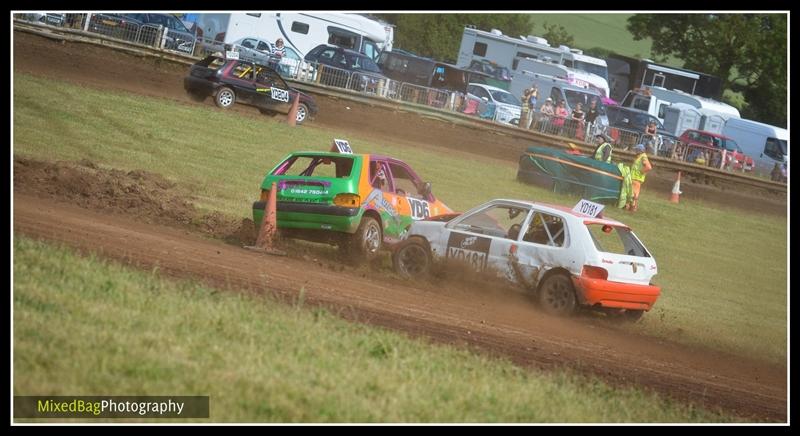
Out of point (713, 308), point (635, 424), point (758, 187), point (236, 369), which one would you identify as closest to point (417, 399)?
point (236, 369)

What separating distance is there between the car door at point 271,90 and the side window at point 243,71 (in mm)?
187

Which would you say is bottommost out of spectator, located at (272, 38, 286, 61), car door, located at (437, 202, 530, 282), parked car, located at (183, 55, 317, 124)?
car door, located at (437, 202, 530, 282)

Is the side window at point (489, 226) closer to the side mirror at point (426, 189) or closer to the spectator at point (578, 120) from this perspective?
the side mirror at point (426, 189)

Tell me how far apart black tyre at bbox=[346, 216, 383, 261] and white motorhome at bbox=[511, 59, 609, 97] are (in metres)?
16.7

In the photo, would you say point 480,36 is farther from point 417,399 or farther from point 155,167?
point 417,399

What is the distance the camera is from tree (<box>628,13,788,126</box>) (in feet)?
65.5

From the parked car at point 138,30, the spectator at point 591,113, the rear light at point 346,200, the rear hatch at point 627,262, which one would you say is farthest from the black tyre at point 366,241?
the spectator at point 591,113

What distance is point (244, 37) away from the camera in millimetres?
28234

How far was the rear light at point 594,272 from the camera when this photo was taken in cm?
1120

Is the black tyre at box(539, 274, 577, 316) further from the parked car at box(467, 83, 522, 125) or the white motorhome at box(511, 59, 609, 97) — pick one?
the white motorhome at box(511, 59, 609, 97)

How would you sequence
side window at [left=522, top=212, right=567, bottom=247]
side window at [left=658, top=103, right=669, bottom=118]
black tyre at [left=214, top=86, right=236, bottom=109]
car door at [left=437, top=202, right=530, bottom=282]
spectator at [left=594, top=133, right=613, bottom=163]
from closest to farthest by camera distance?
side window at [left=522, top=212, right=567, bottom=247]
car door at [left=437, top=202, right=530, bottom=282]
spectator at [left=594, top=133, right=613, bottom=163]
black tyre at [left=214, top=86, right=236, bottom=109]
side window at [left=658, top=103, right=669, bottom=118]

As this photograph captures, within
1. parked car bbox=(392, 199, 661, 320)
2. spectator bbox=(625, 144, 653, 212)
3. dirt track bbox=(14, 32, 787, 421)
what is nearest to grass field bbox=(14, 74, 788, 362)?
spectator bbox=(625, 144, 653, 212)

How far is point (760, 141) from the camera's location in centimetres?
2564

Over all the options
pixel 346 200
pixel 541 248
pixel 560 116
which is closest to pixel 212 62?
pixel 560 116
